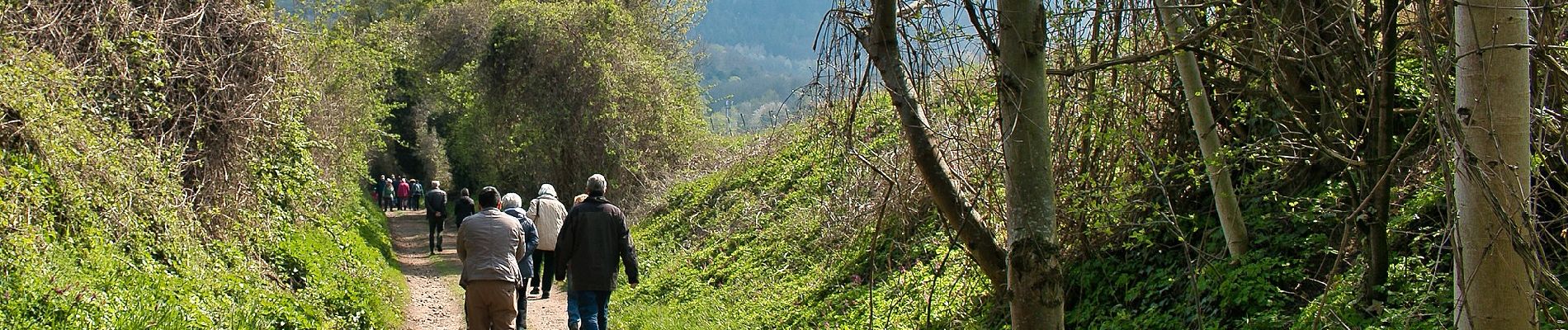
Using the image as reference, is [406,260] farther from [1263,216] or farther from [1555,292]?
[1555,292]

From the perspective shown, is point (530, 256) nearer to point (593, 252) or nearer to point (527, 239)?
point (527, 239)

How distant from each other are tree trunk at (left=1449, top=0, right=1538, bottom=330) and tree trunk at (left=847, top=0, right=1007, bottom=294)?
148 cm

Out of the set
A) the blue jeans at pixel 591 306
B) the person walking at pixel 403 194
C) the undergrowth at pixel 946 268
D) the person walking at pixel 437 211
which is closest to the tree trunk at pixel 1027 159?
the undergrowth at pixel 946 268

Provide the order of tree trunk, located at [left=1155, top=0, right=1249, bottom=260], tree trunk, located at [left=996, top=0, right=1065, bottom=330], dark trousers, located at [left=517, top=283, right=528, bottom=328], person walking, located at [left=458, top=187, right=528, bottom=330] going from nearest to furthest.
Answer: tree trunk, located at [left=996, top=0, right=1065, bottom=330] → tree trunk, located at [left=1155, top=0, right=1249, bottom=260] → person walking, located at [left=458, top=187, right=528, bottom=330] → dark trousers, located at [left=517, top=283, right=528, bottom=328]

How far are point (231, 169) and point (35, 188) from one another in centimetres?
391

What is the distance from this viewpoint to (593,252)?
8.83 m

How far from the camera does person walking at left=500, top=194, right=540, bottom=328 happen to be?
9688 mm

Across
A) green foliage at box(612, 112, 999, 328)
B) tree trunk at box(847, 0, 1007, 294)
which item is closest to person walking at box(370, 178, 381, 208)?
green foliage at box(612, 112, 999, 328)

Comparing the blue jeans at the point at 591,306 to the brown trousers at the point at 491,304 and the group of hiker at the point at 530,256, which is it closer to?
the group of hiker at the point at 530,256

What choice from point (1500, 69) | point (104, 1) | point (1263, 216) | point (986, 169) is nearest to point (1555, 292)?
point (1500, 69)

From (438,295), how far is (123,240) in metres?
7.40

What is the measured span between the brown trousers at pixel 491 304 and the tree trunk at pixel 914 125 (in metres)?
5.12

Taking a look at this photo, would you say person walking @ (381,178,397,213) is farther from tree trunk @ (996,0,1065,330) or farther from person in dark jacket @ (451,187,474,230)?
tree trunk @ (996,0,1065,330)

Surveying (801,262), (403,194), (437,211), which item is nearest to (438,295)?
(801,262)
